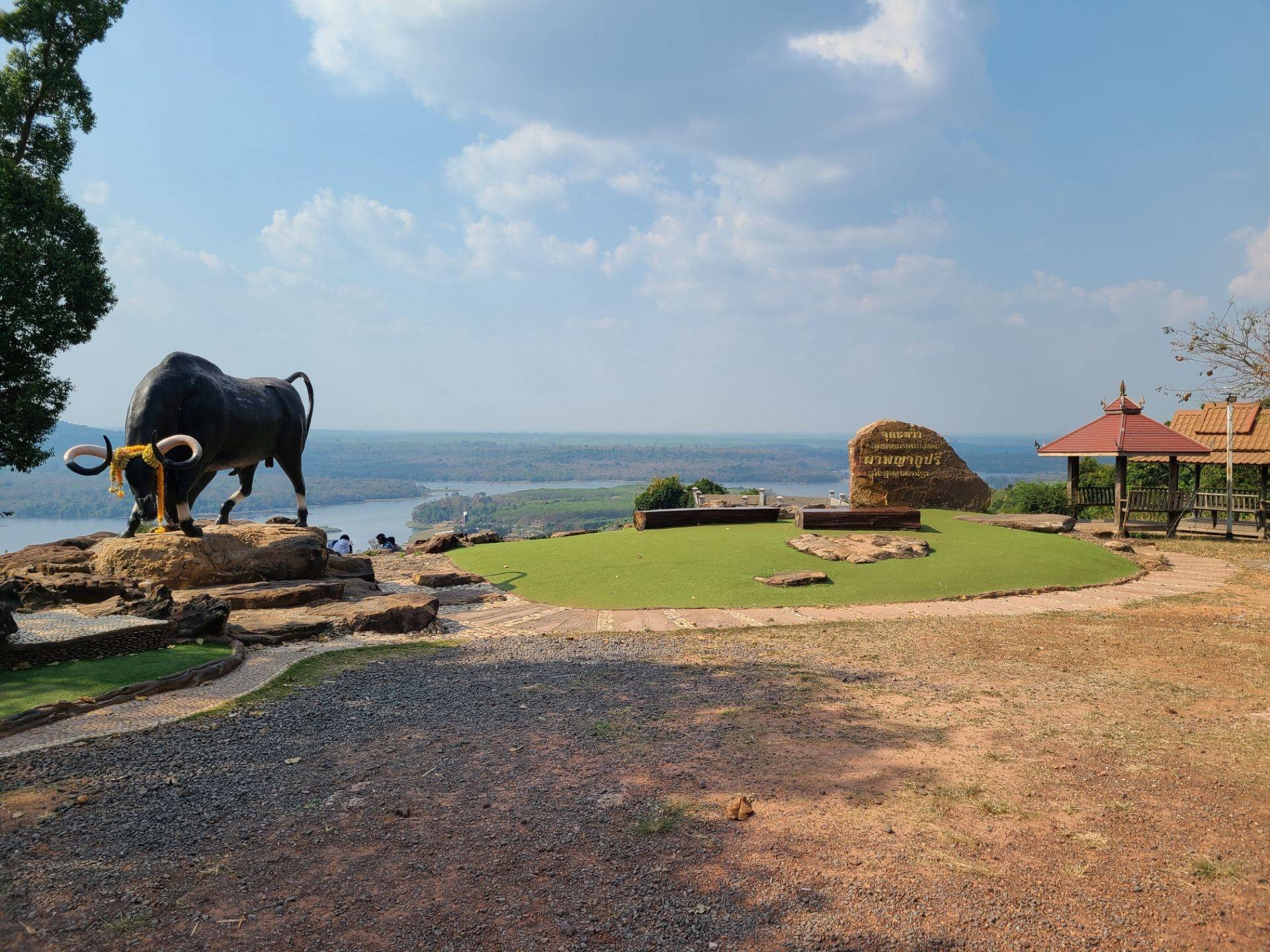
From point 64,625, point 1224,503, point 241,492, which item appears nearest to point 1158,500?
point 1224,503

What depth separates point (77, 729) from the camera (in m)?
5.54

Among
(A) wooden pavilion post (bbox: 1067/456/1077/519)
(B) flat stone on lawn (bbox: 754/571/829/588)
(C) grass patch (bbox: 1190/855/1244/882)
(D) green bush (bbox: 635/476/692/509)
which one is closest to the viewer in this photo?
(C) grass patch (bbox: 1190/855/1244/882)

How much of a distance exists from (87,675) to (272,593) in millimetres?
3607

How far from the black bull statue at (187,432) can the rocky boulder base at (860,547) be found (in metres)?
10.1

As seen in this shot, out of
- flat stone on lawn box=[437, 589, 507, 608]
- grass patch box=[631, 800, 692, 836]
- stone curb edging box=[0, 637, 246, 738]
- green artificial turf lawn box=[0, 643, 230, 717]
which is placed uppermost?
green artificial turf lawn box=[0, 643, 230, 717]

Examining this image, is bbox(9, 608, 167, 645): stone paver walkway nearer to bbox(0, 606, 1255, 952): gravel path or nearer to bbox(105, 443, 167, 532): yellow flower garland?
bbox(0, 606, 1255, 952): gravel path

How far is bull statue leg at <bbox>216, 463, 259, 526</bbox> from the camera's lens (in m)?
13.8

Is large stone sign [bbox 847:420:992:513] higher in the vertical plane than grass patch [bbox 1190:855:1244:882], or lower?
higher

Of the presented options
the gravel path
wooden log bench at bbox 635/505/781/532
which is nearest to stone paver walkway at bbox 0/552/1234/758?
the gravel path

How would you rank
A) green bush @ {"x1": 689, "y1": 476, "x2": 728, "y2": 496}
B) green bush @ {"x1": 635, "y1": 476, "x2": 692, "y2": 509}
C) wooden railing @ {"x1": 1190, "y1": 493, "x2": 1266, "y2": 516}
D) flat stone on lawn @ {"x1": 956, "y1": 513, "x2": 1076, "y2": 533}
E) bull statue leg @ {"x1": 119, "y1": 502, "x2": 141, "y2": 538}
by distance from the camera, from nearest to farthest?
bull statue leg @ {"x1": 119, "y1": 502, "x2": 141, "y2": 538}
flat stone on lawn @ {"x1": 956, "y1": 513, "x2": 1076, "y2": 533}
wooden railing @ {"x1": 1190, "y1": 493, "x2": 1266, "y2": 516}
green bush @ {"x1": 635, "y1": 476, "x2": 692, "y2": 509}
green bush @ {"x1": 689, "y1": 476, "x2": 728, "y2": 496}

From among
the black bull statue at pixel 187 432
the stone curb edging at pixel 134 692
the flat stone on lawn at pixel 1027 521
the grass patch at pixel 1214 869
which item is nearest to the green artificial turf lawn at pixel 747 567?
the flat stone on lawn at pixel 1027 521

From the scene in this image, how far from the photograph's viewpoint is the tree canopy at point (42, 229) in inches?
399

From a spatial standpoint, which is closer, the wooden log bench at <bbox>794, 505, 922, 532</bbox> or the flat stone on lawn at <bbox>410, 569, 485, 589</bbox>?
the flat stone on lawn at <bbox>410, 569, 485, 589</bbox>

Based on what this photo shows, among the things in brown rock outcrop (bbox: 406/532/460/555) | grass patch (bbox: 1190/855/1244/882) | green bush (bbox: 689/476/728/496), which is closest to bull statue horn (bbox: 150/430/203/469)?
brown rock outcrop (bbox: 406/532/460/555)
